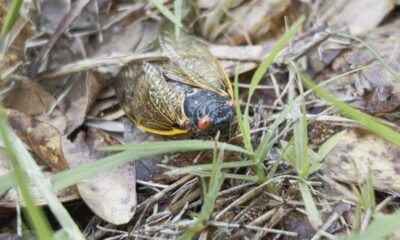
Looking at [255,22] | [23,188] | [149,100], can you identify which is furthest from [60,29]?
[23,188]

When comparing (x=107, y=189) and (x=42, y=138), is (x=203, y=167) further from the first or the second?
(x=42, y=138)

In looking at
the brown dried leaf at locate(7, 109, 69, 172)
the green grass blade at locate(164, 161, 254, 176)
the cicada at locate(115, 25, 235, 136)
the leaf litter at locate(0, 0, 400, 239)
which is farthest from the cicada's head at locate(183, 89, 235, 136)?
the brown dried leaf at locate(7, 109, 69, 172)

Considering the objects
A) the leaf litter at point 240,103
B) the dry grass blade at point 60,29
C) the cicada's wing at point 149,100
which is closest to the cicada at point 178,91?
the cicada's wing at point 149,100

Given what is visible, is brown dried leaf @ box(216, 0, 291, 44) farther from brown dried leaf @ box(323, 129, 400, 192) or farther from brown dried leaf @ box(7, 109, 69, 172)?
brown dried leaf @ box(7, 109, 69, 172)

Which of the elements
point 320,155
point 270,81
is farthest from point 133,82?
point 320,155

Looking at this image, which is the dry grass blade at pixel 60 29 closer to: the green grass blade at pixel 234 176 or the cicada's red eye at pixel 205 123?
the cicada's red eye at pixel 205 123

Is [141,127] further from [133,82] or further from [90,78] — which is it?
[90,78]
